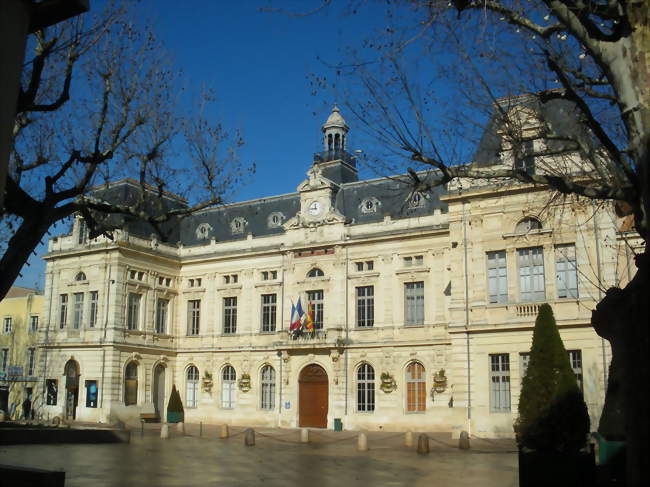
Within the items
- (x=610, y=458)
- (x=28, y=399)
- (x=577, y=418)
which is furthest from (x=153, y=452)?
(x=28, y=399)

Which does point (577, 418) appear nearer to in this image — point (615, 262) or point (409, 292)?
point (615, 262)

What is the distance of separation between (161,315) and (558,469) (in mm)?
30539

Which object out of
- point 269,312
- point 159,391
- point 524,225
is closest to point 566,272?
point 524,225

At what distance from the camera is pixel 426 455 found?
22.0 metres

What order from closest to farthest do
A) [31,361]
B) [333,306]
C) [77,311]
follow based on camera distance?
1. [333,306]
2. [77,311]
3. [31,361]

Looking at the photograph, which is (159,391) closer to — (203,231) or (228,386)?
(228,386)

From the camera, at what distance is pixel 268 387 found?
37.1 metres

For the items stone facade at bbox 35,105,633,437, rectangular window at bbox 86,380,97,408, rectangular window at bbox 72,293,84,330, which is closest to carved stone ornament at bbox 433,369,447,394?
stone facade at bbox 35,105,633,437

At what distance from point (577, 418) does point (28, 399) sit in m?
33.1

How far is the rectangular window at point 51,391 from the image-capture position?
1485 inches

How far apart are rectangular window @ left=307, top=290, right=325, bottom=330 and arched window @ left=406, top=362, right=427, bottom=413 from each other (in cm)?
524

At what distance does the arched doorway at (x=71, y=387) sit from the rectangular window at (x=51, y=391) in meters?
0.73

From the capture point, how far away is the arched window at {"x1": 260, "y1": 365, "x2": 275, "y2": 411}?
121 feet

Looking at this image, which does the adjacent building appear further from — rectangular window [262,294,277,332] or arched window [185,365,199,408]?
rectangular window [262,294,277,332]
